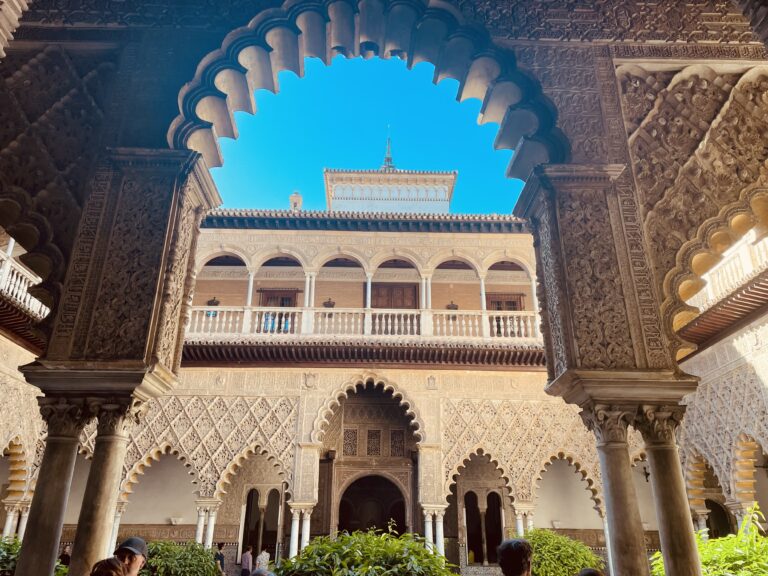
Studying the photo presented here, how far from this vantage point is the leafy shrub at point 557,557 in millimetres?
7711

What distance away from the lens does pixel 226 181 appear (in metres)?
20.7

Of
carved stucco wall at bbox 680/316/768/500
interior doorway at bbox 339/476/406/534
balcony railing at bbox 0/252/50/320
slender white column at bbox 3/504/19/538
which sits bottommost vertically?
slender white column at bbox 3/504/19/538

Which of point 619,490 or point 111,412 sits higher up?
point 111,412

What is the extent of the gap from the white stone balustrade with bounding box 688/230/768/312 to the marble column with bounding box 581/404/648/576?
5857 mm

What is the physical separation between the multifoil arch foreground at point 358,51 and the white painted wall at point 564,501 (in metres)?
10.1

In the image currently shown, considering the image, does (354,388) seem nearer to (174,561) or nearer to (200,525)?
(200,525)

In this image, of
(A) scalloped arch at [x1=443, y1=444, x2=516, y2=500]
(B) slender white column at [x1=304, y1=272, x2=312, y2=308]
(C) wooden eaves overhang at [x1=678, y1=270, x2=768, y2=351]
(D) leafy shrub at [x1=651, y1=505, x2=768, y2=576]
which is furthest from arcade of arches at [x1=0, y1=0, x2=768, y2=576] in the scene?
(B) slender white column at [x1=304, y1=272, x2=312, y2=308]

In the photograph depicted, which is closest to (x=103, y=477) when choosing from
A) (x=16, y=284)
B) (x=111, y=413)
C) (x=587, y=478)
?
(x=111, y=413)

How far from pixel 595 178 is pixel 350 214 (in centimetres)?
824

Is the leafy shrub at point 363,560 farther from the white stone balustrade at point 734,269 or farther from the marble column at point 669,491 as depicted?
the white stone balustrade at point 734,269

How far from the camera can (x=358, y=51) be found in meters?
4.21

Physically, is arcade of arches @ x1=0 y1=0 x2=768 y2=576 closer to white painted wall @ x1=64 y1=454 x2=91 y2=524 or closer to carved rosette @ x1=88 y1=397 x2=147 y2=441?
carved rosette @ x1=88 y1=397 x2=147 y2=441

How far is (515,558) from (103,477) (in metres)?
2.14

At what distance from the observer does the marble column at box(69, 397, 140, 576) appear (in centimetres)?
271
